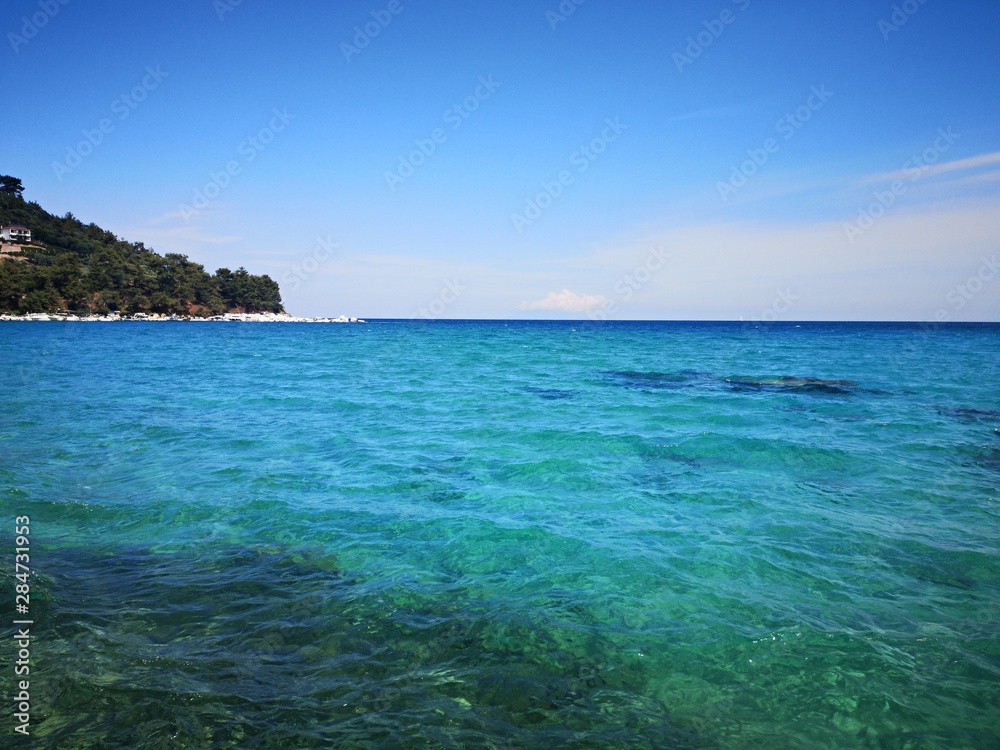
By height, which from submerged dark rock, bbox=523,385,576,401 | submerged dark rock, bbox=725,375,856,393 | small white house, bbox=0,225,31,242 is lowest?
submerged dark rock, bbox=523,385,576,401

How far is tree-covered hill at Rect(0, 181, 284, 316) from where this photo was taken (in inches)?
3920

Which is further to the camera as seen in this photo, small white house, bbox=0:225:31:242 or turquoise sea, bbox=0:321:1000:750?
small white house, bbox=0:225:31:242

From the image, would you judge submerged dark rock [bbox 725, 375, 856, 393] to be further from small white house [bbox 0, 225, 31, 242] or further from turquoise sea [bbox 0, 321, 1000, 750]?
small white house [bbox 0, 225, 31, 242]

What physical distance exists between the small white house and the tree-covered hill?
108 inches

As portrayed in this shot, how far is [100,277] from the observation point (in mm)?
114438

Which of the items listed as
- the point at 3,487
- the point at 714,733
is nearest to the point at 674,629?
the point at 714,733

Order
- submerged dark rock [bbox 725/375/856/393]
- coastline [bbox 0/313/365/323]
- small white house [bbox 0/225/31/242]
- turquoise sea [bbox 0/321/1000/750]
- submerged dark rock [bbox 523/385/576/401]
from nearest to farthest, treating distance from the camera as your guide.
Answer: turquoise sea [bbox 0/321/1000/750] → submerged dark rock [bbox 523/385/576/401] → submerged dark rock [bbox 725/375/856/393] → coastline [bbox 0/313/365/323] → small white house [bbox 0/225/31/242]

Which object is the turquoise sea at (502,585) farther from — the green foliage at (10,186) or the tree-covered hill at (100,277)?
the green foliage at (10,186)

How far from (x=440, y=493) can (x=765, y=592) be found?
612 centimetres

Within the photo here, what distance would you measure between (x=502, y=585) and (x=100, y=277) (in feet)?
467

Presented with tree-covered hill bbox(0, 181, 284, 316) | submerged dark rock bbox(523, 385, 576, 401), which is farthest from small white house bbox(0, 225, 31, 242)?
submerged dark rock bbox(523, 385, 576, 401)

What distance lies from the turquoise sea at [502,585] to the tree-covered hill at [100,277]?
113m

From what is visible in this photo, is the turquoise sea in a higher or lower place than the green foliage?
lower

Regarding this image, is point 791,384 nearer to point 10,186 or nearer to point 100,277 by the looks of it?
point 100,277
